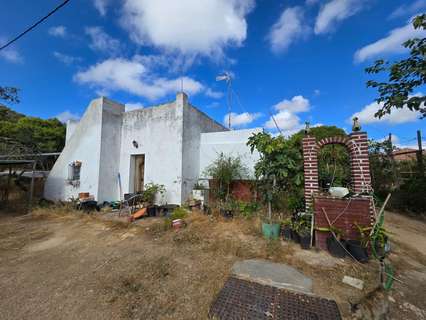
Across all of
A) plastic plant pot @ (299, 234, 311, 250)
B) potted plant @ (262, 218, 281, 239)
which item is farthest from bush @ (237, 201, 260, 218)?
plastic plant pot @ (299, 234, 311, 250)

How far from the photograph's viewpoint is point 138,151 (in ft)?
25.5

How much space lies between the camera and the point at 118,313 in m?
2.07

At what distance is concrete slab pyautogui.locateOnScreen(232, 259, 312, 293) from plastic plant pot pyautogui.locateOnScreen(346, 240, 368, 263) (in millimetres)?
1164

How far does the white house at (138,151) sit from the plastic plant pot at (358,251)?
4.15 metres

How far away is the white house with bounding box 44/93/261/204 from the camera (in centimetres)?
706

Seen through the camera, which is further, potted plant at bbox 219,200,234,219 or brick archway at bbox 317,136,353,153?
potted plant at bbox 219,200,234,219

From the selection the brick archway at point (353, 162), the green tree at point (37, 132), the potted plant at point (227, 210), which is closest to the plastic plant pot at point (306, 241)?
the brick archway at point (353, 162)

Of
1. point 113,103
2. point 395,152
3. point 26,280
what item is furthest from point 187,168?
point 395,152

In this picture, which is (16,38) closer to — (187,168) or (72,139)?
(72,139)

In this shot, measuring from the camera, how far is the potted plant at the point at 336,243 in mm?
3314

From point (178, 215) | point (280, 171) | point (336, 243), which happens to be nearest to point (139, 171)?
point (178, 215)

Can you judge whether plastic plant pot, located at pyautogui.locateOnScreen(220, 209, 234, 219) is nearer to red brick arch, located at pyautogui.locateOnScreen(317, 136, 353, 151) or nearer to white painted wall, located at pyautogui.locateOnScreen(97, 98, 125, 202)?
red brick arch, located at pyautogui.locateOnScreen(317, 136, 353, 151)

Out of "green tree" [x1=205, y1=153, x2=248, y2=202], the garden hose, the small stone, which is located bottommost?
the small stone

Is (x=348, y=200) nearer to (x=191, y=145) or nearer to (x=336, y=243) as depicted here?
(x=336, y=243)
